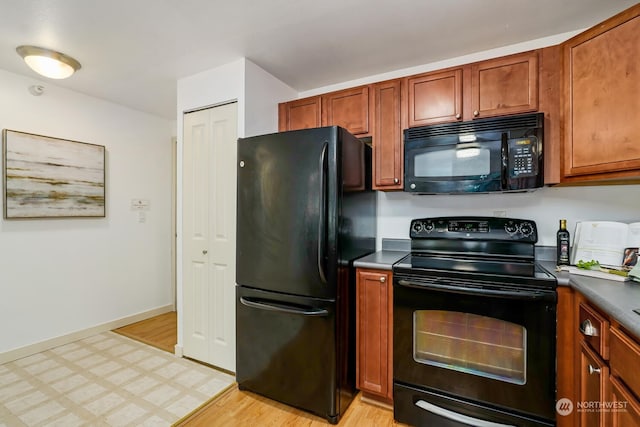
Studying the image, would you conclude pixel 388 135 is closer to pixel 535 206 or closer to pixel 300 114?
pixel 300 114

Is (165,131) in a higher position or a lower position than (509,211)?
higher

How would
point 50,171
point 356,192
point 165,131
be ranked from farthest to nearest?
point 165,131, point 50,171, point 356,192

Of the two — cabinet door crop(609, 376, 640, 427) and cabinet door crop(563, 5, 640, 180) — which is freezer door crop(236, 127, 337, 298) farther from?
cabinet door crop(563, 5, 640, 180)

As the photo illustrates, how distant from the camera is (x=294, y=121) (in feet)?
8.13

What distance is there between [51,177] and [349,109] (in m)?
2.73

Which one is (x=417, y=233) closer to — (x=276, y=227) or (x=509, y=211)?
(x=509, y=211)

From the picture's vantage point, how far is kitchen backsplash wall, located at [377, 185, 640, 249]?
5.91ft

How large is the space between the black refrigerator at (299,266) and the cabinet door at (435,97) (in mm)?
500

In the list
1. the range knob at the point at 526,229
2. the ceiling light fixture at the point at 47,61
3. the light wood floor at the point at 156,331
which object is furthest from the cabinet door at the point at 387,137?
the light wood floor at the point at 156,331

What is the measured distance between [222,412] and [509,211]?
2320 mm

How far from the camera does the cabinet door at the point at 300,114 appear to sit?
7.85 ft

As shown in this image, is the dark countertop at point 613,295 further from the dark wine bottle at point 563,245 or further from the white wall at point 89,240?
the white wall at point 89,240

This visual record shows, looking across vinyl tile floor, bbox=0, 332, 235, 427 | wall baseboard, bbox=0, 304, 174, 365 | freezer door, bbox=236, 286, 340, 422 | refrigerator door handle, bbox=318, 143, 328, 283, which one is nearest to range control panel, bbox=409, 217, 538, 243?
refrigerator door handle, bbox=318, 143, 328, 283

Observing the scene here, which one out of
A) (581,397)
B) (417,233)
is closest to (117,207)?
(417,233)
